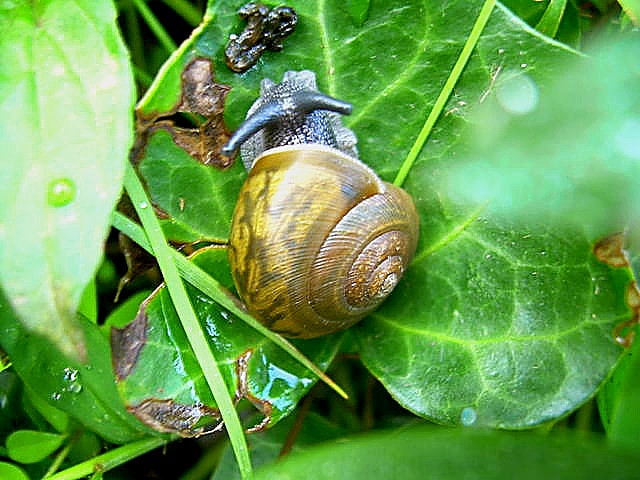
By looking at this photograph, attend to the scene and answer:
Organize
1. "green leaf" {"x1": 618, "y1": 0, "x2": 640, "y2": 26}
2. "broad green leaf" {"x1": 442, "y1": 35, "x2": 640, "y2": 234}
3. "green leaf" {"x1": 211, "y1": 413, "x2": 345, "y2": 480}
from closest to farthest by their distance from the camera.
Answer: "broad green leaf" {"x1": 442, "y1": 35, "x2": 640, "y2": 234} → "green leaf" {"x1": 618, "y1": 0, "x2": 640, "y2": 26} → "green leaf" {"x1": 211, "y1": 413, "x2": 345, "y2": 480}

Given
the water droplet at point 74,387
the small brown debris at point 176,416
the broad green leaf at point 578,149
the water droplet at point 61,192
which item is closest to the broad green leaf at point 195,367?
the small brown debris at point 176,416

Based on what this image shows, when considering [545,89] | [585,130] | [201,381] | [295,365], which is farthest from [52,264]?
[545,89]

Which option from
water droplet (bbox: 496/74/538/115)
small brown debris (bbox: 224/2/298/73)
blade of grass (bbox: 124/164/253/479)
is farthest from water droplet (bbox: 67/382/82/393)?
water droplet (bbox: 496/74/538/115)

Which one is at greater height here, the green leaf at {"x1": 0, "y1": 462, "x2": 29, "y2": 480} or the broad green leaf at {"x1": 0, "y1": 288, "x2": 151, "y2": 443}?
the broad green leaf at {"x1": 0, "y1": 288, "x2": 151, "y2": 443}

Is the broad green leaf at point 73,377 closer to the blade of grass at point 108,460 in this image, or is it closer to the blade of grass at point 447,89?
the blade of grass at point 108,460

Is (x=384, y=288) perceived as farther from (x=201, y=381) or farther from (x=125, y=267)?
(x=125, y=267)

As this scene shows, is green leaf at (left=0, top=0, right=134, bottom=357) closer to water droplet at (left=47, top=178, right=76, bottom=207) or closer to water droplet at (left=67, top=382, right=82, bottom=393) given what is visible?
water droplet at (left=47, top=178, right=76, bottom=207)

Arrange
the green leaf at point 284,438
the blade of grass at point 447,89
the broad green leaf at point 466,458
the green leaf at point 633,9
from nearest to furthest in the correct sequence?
the broad green leaf at point 466,458, the green leaf at point 633,9, the blade of grass at point 447,89, the green leaf at point 284,438
